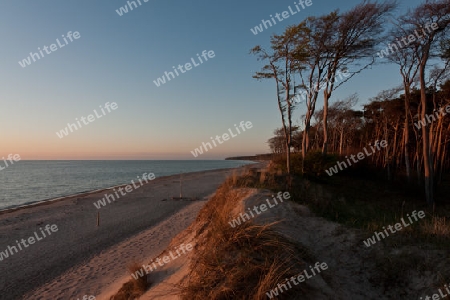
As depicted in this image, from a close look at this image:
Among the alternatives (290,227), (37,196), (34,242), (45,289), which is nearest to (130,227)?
(34,242)

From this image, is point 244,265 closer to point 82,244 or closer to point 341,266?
point 341,266

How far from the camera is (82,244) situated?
38.0ft

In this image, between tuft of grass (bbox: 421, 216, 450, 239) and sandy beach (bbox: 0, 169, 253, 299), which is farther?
sandy beach (bbox: 0, 169, 253, 299)

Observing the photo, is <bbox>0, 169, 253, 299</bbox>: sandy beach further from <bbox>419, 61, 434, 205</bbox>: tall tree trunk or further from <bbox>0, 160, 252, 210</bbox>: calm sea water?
<bbox>419, 61, 434, 205</bbox>: tall tree trunk

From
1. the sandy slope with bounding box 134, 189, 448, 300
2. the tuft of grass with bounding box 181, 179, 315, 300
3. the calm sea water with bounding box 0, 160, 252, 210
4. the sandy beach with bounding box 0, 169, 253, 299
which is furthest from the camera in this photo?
the calm sea water with bounding box 0, 160, 252, 210

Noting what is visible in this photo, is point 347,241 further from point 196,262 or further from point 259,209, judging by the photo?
point 196,262

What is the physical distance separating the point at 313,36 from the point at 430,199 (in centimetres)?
1041

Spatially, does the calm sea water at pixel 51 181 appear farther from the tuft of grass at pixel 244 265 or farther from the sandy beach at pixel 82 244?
the tuft of grass at pixel 244 265

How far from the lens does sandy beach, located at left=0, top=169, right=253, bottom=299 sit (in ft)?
25.9

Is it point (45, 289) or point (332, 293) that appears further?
point (45, 289)

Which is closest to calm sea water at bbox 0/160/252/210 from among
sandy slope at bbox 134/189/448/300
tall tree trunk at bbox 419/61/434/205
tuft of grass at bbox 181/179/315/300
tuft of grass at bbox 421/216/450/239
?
sandy slope at bbox 134/189/448/300

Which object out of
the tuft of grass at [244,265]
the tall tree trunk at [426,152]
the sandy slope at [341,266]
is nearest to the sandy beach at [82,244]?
the sandy slope at [341,266]

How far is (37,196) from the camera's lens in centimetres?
2803

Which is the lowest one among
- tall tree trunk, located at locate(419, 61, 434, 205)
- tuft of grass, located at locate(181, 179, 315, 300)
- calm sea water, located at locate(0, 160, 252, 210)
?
tall tree trunk, located at locate(419, 61, 434, 205)
